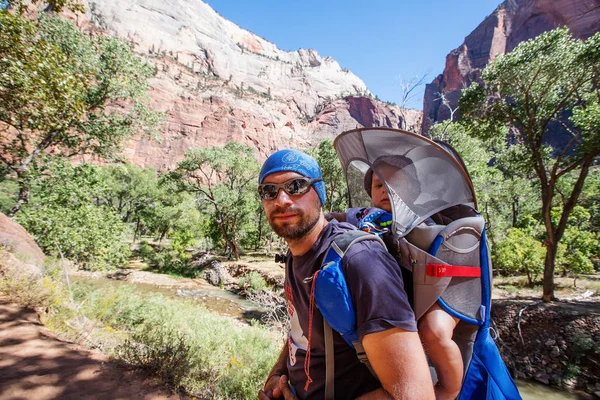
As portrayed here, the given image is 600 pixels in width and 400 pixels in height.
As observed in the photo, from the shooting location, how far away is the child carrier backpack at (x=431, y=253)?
3.34 feet

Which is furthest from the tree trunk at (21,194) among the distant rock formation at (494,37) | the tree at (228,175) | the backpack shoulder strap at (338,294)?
the distant rock formation at (494,37)

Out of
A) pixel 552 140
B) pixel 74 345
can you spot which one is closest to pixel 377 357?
pixel 74 345

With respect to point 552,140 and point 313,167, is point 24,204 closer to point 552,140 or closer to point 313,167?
point 313,167

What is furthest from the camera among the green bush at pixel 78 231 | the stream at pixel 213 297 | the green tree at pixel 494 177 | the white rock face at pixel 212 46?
the white rock face at pixel 212 46

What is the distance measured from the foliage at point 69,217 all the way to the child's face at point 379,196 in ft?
37.3

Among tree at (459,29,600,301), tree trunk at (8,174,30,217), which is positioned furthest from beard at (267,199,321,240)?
tree trunk at (8,174,30,217)

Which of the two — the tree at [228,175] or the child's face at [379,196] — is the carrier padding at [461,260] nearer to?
the child's face at [379,196]

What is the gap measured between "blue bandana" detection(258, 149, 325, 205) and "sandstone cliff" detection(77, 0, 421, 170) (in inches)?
Result: 2082

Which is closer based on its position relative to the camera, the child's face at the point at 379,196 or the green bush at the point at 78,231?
the child's face at the point at 379,196

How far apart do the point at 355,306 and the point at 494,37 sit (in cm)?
11177

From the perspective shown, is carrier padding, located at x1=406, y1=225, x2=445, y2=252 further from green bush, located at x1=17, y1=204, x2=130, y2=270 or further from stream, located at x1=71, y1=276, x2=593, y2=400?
green bush, located at x1=17, y1=204, x2=130, y2=270

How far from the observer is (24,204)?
393 inches

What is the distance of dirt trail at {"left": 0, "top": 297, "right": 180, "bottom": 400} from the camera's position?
249 centimetres

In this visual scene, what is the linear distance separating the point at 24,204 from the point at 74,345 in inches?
400
